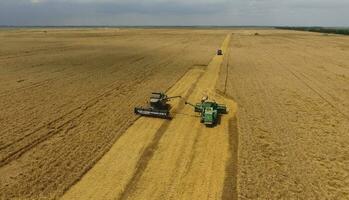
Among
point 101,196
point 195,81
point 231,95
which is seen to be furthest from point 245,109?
point 101,196

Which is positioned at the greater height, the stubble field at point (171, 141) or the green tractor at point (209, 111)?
the green tractor at point (209, 111)

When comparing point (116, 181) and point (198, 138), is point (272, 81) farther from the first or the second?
point (116, 181)

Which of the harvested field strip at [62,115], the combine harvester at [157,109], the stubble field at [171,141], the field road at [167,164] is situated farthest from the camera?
the combine harvester at [157,109]

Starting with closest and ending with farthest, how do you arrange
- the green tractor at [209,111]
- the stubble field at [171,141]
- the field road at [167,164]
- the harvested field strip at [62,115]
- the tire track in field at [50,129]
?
the field road at [167,164]
the stubble field at [171,141]
the harvested field strip at [62,115]
the tire track in field at [50,129]
the green tractor at [209,111]

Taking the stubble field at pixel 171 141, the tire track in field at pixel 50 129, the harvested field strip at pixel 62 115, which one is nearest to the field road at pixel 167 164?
the stubble field at pixel 171 141

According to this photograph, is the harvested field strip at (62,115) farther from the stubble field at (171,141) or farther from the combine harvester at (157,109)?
the combine harvester at (157,109)

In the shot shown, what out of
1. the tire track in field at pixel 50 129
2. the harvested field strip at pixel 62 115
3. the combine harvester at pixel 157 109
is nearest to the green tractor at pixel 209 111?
the combine harvester at pixel 157 109

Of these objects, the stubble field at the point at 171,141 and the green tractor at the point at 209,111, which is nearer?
the stubble field at the point at 171,141
